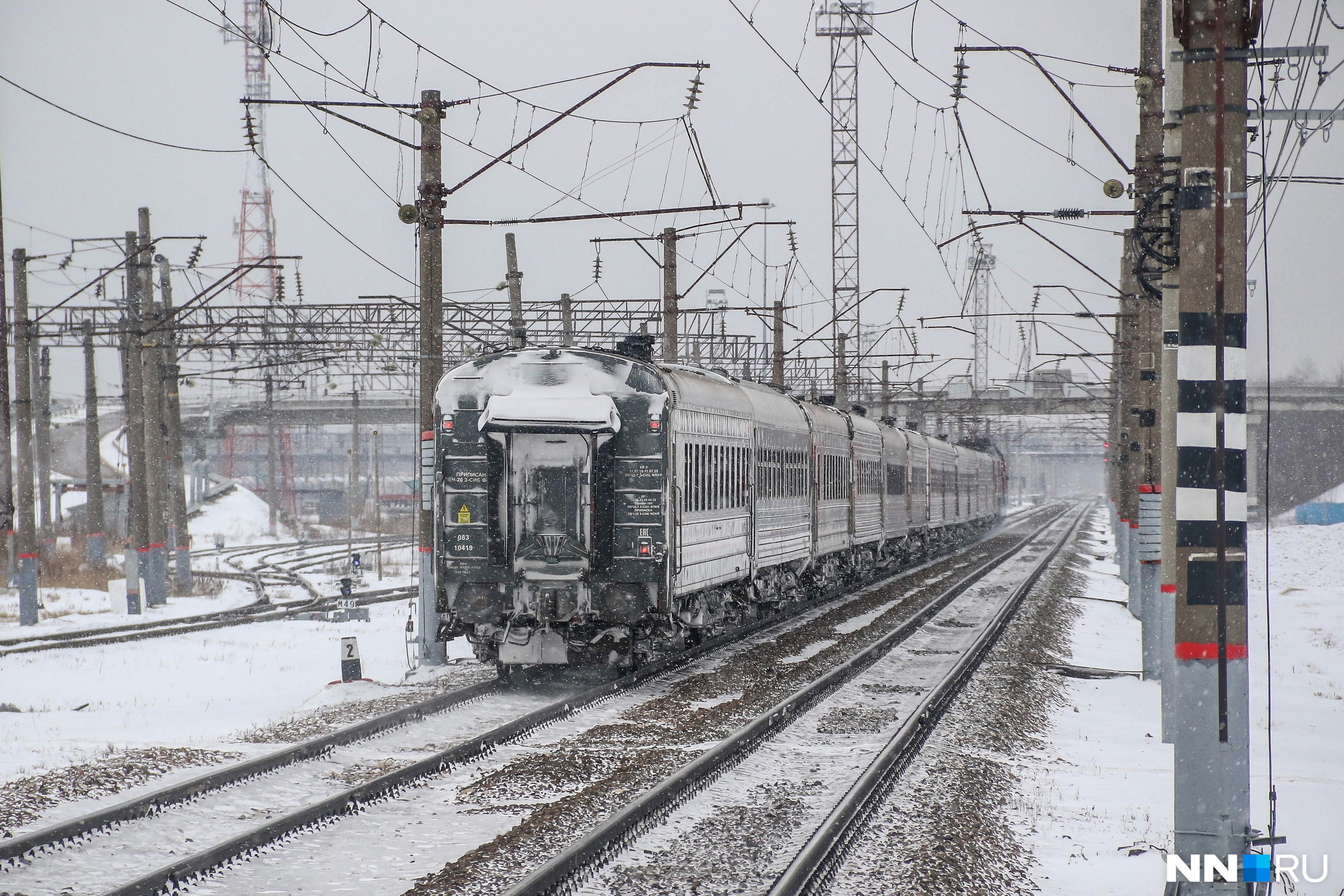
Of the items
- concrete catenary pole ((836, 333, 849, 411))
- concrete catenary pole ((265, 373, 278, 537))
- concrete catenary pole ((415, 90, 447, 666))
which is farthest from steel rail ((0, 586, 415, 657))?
concrete catenary pole ((265, 373, 278, 537))

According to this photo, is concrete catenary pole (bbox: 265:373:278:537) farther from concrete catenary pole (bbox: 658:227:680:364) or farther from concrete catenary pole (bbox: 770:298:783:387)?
concrete catenary pole (bbox: 658:227:680:364)

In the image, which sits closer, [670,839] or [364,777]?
[670,839]

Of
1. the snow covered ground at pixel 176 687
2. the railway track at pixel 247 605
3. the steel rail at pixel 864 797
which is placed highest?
the steel rail at pixel 864 797

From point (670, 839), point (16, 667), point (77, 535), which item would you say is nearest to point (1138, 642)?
point (670, 839)

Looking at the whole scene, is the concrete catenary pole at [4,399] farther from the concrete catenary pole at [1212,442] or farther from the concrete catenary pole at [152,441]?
the concrete catenary pole at [1212,442]

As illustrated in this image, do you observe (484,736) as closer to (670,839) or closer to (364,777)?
(364,777)

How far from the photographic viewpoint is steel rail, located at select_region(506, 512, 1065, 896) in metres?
7.01

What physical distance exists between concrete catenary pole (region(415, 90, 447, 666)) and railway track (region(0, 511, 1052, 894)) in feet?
7.22

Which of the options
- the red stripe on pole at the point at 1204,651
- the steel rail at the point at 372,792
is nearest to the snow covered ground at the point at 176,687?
the steel rail at the point at 372,792

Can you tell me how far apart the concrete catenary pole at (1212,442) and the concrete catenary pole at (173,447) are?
2603cm

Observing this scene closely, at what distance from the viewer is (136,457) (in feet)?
90.4

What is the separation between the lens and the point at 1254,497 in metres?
88.4

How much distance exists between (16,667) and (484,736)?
9.88 m

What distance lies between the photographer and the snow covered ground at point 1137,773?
7.77 m
